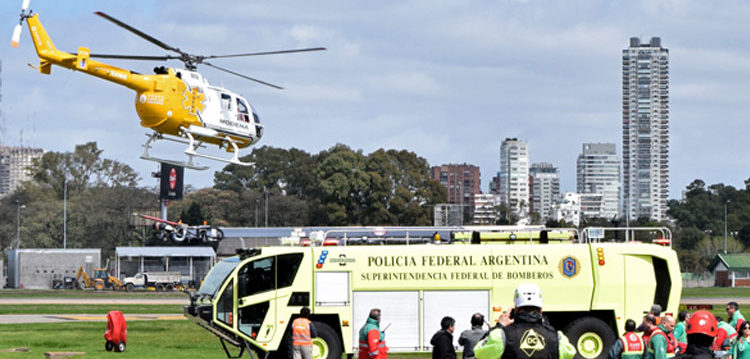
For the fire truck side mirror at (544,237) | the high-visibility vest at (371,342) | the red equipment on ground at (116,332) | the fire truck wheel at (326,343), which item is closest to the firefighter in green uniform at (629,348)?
the high-visibility vest at (371,342)

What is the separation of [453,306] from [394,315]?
1.27 metres

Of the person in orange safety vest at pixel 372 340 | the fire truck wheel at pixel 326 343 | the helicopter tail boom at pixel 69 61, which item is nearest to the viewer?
the person in orange safety vest at pixel 372 340

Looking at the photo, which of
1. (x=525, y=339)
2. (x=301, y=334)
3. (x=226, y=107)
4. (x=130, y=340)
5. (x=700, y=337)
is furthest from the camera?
(x=226, y=107)

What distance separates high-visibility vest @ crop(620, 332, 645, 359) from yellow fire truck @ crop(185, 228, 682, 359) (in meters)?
7.02

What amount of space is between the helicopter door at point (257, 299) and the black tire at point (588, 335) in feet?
20.8

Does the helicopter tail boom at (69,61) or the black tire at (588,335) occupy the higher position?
the helicopter tail boom at (69,61)

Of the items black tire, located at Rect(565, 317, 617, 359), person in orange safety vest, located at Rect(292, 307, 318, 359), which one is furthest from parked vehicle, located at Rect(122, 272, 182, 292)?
person in orange safety vest, located at Rect(292, 307, 318, 359)

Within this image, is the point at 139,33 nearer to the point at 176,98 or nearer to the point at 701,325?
the point at 176,98

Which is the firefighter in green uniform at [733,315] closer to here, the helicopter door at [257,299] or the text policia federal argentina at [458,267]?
the text policia federal argentina at [458,267]

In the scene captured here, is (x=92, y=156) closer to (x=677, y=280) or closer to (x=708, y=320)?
(x=677, y=280)

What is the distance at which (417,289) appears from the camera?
23.5 meters

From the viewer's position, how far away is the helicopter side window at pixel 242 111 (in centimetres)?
3988

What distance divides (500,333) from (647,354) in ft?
23.6

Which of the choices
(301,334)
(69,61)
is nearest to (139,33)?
(69,61)
